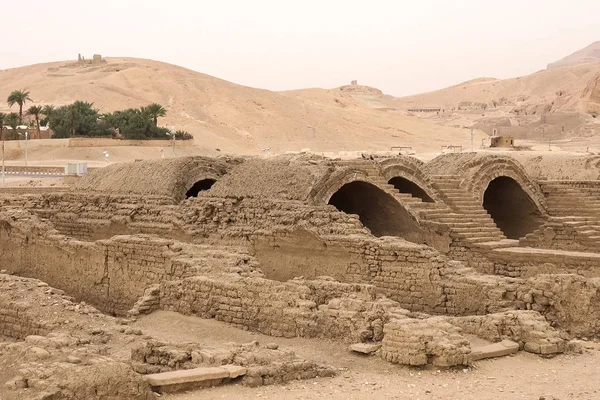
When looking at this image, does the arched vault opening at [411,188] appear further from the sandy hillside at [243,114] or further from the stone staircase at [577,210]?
the sandy hillside at [243,114]

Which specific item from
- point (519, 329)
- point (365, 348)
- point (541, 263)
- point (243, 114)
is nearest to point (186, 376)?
point (365, 348)

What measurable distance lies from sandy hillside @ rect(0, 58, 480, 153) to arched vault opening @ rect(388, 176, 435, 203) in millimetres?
38523

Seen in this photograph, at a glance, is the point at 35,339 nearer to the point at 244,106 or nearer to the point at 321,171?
the point at 321,171

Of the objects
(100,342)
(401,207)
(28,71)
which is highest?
(28,71)

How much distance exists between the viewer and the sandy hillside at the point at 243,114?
6662cm

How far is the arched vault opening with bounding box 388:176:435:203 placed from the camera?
62.5ft

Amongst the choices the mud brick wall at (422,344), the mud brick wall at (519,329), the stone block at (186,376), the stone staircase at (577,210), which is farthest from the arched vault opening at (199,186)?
the stone block at (186,376)

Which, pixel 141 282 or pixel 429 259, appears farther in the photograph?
pixel 141 282

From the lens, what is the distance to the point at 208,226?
1574 centimetres

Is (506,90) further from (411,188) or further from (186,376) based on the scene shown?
(186,376)

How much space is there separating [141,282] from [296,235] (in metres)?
2.73

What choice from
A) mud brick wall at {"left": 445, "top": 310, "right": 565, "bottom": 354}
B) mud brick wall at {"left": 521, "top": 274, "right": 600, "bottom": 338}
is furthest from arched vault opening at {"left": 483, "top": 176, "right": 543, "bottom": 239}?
mud brick wall at {"left": 445, "top": 310, "right": 565, "bottom": 354}

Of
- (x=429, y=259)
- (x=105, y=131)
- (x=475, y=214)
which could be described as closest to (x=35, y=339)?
(x=429, y=259)

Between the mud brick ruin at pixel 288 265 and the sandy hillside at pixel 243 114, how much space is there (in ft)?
128
